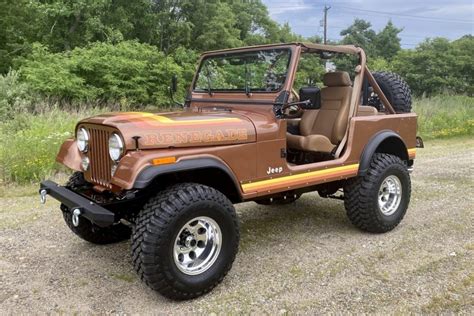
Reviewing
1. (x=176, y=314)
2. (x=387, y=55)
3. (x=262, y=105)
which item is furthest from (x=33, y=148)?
(x=387, y=55)

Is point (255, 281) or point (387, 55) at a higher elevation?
point (387, 55)

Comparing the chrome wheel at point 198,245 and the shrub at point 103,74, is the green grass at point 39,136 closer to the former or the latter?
the chrome wheel at point 198,245

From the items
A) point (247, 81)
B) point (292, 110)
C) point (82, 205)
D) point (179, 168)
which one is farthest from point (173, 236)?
point (292, 110)

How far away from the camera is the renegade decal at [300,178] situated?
12.7 feet

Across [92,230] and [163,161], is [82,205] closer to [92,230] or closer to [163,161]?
[163,161]

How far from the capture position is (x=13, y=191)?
21.3ft

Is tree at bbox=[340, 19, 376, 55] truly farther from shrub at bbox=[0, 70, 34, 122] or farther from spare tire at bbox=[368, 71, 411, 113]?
spare tire at bbox=[368, 71, 411, 113]

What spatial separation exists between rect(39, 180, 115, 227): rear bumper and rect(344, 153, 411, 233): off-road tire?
8.16 feet

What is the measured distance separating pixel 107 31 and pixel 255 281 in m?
19.6

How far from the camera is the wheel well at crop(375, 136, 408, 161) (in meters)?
5.05

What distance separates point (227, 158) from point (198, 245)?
A: 2.30ft

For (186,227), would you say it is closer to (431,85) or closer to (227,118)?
(227,118)

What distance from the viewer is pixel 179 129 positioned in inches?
138

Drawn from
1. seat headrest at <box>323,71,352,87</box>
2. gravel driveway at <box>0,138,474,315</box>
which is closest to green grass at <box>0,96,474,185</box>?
gravel driveway at <box>0,138,474,315</box>
